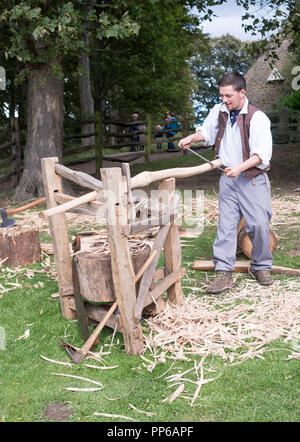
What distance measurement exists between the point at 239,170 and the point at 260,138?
0.38m

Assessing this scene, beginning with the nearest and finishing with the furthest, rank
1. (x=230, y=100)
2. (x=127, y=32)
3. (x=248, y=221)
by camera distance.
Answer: (x=230, y=100) < (x=248, y=221) < (x=127, y=32)

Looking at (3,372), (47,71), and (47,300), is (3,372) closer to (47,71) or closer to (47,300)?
(47,300)

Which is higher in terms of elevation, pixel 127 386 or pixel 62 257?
pixel 62 257

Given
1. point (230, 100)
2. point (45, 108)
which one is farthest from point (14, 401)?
point (45, 108)

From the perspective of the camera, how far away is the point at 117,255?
3602mm

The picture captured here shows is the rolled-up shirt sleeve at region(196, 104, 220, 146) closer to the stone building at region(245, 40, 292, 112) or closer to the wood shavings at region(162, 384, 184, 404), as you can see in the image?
the wood shavings at region(162, 384, 184, 404)

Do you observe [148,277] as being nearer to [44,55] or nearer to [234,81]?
[234,81]

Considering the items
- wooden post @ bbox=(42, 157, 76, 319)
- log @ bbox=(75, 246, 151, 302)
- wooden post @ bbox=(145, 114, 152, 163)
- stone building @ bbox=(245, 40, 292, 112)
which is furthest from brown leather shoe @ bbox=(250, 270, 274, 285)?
stone building @ bbox=(245, 40, 292, 112)

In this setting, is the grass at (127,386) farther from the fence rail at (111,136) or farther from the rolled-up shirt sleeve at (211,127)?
the fence rail at (111,136)

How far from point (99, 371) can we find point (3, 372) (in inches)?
28.3

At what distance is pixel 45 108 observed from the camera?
1084 cm

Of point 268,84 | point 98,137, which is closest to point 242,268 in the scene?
point 98,137

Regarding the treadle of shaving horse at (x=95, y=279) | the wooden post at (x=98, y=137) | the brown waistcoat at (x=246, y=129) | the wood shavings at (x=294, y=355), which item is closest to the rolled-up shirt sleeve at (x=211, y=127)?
the brown waistcoat at (x=246, y=129)

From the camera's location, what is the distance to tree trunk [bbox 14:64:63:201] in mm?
10812
